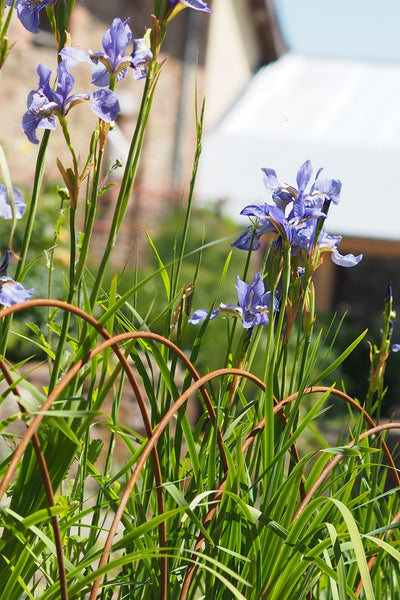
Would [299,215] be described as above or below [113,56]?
below

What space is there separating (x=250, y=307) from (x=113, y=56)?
17.4 inches

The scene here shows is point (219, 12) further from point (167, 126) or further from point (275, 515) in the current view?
point (275, 515)

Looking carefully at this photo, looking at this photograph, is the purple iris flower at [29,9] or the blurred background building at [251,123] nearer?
the purple iris flower at [29,9]

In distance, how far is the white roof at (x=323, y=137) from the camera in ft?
41.2

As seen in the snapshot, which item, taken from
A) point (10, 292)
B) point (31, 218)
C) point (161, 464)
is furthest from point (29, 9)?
point (161, 464)

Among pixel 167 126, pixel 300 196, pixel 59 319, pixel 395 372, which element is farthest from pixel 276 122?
pixel 300 196

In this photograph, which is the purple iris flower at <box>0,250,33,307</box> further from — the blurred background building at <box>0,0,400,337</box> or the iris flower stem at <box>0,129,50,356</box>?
the blurred background building at <box>0,0,400,337</box>

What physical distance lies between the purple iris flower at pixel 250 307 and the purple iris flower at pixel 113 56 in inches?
14.2

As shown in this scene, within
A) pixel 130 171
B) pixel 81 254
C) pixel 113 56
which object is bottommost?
pixel 81 254

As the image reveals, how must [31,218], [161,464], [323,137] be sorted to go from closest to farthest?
1. [31,218]
2. [161,464]
3. [323,137]

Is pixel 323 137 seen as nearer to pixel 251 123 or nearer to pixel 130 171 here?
pixel 251 123

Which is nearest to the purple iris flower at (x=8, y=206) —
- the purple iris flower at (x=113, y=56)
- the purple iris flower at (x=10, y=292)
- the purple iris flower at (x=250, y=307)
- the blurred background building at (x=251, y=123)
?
the purple iris flower at (x=10, y=292)

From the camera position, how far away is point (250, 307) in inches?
50.0

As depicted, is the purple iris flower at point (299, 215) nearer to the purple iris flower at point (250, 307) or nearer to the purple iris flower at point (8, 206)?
the purple iris flower at point (250, 307)
